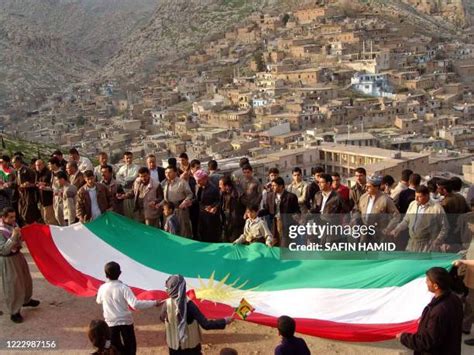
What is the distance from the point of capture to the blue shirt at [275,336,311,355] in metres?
4.58

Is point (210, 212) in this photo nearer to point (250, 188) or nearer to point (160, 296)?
point (250, 188)

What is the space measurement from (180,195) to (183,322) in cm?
332

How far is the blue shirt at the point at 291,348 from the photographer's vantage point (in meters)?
4.58

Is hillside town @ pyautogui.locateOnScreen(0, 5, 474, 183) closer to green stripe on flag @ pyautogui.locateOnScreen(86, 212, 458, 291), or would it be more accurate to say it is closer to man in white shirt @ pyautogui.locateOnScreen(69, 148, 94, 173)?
man in white shirt @ pyautogui.locateOnScreen(69, 148, 94, 173)

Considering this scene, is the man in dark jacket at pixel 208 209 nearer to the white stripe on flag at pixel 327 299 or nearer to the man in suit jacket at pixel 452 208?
the white stripe on flag at pixel 327 299

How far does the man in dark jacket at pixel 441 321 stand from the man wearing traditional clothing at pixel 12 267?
14.4ft

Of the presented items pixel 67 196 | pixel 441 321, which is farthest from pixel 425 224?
pixel 67 196

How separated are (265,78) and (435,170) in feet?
121

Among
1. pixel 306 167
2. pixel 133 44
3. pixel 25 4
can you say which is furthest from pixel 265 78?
pixel 25 4

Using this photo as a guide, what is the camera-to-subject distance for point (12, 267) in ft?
22.5

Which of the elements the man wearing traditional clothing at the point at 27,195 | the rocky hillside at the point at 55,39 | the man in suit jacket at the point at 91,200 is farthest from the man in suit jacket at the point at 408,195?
the rocky hillside at the point at 55,39

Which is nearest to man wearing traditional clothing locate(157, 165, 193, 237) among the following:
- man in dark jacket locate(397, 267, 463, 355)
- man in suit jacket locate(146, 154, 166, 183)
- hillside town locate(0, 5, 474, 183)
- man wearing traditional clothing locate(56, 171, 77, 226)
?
man in suit jacket locate(146, 154, 166, 183)

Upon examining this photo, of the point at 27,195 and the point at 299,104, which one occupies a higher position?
the point at 27,195

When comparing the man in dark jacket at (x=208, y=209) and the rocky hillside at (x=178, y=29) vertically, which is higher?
the rocky hillside at (x=178, y=29)
